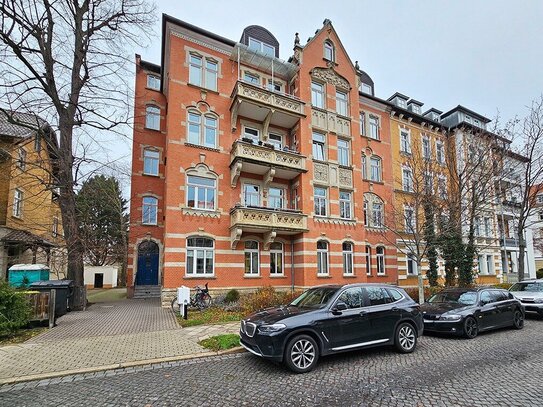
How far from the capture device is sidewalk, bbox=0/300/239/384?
674 centimetres

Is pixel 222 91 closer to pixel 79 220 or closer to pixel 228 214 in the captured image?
pixel 228 214

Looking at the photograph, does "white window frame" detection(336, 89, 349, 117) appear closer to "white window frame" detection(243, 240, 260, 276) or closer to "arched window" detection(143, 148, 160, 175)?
"white window frame" detection(243, 240, 260, 276)

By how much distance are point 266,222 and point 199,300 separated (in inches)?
212

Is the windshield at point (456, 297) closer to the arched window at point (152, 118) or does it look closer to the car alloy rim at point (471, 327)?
the car alloy rim at point (471, 327)

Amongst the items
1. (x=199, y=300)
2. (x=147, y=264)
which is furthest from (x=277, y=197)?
(x=147, y=264)

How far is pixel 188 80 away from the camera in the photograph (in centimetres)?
1802

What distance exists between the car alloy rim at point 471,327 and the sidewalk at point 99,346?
7.10 meters

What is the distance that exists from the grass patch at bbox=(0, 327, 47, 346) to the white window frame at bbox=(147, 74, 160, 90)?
1766 cm

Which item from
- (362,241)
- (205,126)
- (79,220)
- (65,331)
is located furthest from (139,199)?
(362,241)

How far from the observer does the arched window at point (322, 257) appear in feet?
63.1

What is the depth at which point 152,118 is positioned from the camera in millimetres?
22188

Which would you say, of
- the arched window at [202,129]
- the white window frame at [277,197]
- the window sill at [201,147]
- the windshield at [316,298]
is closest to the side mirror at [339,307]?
the windshield at [316,298]

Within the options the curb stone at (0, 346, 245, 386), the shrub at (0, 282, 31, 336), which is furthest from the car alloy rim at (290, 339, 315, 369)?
the shrub at (0, 282, 31, 336)

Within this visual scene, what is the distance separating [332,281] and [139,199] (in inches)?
545
